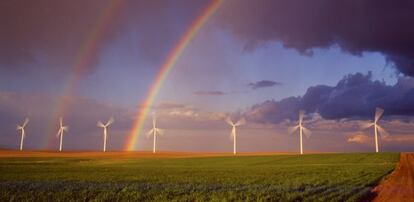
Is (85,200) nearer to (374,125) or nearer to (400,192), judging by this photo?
(400,192)

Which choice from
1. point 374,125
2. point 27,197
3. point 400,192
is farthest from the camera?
point 374,125

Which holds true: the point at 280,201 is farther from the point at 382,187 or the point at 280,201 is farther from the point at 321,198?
the point at 382,187

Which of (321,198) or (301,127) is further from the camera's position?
(301,127)

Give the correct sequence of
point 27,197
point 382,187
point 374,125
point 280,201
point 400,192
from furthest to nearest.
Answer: point 374,125 < point 382,187 < point 400,192 < point 27,197 < point 280,201

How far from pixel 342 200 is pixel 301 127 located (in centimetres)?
13250

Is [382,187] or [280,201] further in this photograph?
[382,187]

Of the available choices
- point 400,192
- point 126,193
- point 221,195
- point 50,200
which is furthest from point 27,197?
point 400,192

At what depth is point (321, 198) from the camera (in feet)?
99.3

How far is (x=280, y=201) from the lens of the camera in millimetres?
28562

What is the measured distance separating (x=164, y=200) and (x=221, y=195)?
15.8 feet

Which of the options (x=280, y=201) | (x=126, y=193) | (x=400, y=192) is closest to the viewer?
(x=280, y=201)

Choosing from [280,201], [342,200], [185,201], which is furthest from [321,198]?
[185,201]

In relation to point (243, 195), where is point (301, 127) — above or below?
above

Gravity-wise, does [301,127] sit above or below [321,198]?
above
